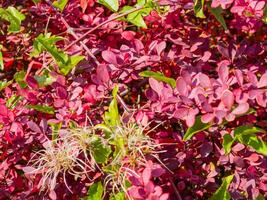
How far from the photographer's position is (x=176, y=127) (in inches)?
71.9

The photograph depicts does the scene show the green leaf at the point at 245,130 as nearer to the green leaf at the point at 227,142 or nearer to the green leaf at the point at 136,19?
the green leaf at the point at 227,142

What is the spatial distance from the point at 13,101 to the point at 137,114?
484mm

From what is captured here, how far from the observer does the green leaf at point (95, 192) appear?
1.40 meters

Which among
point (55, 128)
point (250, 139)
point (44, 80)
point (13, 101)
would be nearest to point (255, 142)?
point (250, 139)

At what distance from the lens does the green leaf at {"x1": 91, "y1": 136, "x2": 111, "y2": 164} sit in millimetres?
1365

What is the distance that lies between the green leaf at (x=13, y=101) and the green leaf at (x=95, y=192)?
1.47ft

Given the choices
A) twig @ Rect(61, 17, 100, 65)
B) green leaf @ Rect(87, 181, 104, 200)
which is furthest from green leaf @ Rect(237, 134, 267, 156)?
twig @ Rect(61, 17, 100, 65)

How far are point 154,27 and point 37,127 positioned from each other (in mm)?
621

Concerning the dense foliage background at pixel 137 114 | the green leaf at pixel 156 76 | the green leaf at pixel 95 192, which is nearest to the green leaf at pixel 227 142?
the dense foliage background at pixel 137 114

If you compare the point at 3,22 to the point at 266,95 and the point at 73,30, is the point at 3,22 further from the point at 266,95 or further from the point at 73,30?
the point at 266,95

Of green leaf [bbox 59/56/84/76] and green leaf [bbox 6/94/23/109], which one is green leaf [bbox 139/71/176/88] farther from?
green leaf [bbox 6/94/23/109]

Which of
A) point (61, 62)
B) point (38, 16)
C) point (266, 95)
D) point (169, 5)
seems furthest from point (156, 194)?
point (38, 16)

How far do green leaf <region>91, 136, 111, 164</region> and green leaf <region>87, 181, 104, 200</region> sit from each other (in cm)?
9

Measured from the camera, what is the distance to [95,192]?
141cm
